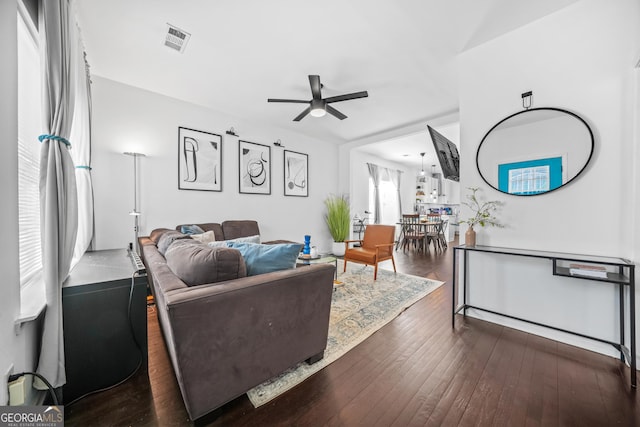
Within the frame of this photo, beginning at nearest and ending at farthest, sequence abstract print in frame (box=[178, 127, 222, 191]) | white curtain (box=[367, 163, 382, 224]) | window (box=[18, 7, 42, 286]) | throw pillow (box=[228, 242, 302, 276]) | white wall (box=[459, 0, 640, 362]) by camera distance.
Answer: window (box=[18, 7, 42, 286]), throw pillow (box=[228, 242, 302, 276]), white wall (box=[459, 0, 640, 362]), abstract print in frame (box=[178, 127, 222, 191]), white curtain (box=[367, 163, 382, 224])

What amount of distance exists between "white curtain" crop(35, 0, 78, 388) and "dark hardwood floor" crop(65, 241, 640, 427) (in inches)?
15.7

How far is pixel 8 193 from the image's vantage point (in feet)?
3.36

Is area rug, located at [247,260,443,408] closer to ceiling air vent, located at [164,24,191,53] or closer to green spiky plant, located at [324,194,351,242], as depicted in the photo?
green spiky plant, located at [324,194,351,242]

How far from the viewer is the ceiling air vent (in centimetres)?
219

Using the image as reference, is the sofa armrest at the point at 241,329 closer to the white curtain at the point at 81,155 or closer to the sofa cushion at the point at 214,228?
the white curtain at the point at 81,155

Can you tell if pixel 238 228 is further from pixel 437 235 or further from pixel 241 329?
pixel 437 235

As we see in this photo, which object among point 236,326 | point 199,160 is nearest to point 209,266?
point 236,326

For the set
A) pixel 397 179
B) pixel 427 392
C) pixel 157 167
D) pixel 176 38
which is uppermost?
pixel 176 38

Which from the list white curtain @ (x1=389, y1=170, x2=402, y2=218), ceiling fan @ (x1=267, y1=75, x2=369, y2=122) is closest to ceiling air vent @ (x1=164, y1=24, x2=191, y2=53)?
ceiling fan @ (x1=267, y1=75, x2=369, y2=122)

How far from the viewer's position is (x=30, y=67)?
4.84 ft

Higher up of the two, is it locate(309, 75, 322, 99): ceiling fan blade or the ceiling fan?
locate(309, 75, 322, 99): ceiling fan blade

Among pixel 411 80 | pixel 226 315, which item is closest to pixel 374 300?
pixel 226 315

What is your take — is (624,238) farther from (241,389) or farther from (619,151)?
(241,389)

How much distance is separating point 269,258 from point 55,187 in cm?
118
